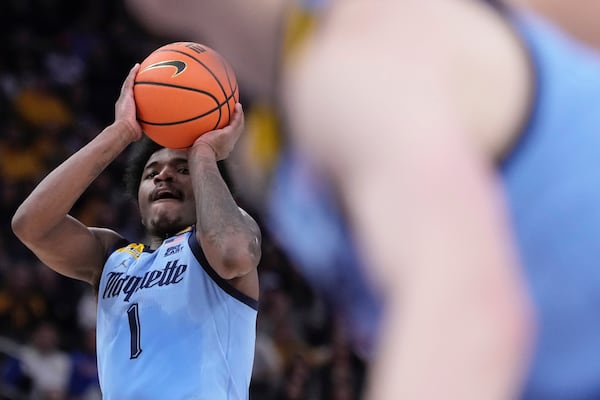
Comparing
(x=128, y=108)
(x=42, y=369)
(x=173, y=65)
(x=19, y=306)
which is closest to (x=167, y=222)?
(x=128, y=108)

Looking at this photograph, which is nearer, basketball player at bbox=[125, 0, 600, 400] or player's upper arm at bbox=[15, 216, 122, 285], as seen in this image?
basketball player at bbox=[125, 0, 600, 400]

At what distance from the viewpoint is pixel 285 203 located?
3.21 ft

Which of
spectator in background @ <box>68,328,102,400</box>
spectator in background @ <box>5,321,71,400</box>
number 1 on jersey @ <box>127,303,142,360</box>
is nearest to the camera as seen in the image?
number 1 on jersey @ <box>127,303,142,360</box>

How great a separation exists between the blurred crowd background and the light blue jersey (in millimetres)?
2230

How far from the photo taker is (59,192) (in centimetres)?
352

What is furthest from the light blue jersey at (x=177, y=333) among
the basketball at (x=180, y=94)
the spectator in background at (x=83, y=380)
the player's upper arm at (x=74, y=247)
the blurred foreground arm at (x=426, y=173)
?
the spectator in background at (x=83, y=380)

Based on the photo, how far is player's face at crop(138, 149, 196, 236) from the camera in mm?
3602

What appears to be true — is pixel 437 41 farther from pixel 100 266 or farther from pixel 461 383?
pixel 100 266

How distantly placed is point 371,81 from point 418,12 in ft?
0.34

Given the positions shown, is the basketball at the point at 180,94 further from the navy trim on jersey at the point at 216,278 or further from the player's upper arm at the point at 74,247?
the player's upper arm at the point at 74,247

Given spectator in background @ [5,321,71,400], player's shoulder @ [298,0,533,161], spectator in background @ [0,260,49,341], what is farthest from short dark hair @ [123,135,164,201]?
spectator in background @ [0,260,49,341]

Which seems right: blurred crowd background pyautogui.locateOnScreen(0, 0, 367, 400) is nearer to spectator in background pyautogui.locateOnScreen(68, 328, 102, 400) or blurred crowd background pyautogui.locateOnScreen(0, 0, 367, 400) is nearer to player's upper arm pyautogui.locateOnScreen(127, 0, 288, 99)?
spectator in background pyautogui.locateOnScreen(68, 328, 102, 400)

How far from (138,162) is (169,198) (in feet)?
1.30

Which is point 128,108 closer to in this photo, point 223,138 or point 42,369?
point 223,138
